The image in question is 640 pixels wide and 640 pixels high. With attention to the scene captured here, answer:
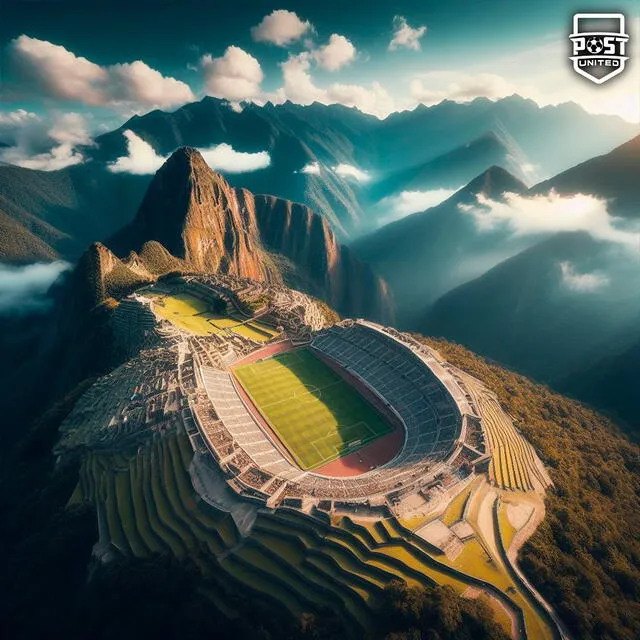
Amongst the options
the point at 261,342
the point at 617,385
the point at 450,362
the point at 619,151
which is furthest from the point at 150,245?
the point at 619,151

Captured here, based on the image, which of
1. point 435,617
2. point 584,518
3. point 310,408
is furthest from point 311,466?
point 584,518

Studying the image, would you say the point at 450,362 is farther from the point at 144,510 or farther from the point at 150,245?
the point at 150,245

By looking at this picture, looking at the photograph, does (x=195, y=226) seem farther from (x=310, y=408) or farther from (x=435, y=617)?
(x=435, y=617)

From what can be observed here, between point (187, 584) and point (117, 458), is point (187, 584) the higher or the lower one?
the lower one

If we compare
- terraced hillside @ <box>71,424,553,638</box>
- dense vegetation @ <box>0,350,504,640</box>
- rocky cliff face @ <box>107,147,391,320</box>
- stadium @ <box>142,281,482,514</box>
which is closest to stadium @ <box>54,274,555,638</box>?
terraced hillside @ <box>71,424,553,638</box>

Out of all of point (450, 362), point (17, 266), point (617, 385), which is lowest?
point (617, 385)

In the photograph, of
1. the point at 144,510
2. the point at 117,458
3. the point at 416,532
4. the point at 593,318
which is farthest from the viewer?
the point at 593,318
